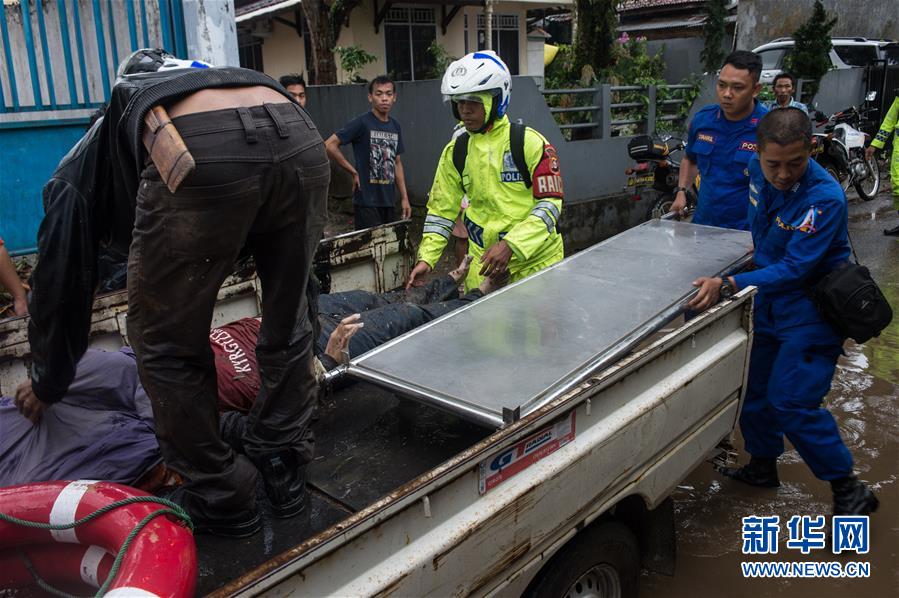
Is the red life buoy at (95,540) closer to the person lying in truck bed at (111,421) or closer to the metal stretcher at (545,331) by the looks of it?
the person lying in truck bed at (111,421)

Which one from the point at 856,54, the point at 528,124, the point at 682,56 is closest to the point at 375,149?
the point at 528,124

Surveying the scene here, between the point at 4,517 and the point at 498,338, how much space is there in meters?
1.67

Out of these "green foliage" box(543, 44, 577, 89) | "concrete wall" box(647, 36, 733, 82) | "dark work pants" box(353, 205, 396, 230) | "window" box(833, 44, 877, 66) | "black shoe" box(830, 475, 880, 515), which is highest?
"concrete wall" box(647, 36, 733, 82)

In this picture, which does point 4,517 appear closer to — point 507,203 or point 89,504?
point 89,504

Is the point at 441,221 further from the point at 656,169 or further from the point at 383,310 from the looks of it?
the point at 656,169

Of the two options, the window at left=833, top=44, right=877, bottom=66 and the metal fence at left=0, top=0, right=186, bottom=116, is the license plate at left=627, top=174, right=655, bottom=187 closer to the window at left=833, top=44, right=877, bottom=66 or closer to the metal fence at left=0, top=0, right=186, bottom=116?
the metal fence at left=0, top=0, right=186, bottom=116

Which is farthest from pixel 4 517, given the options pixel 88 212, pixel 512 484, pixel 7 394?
pixel 7 394

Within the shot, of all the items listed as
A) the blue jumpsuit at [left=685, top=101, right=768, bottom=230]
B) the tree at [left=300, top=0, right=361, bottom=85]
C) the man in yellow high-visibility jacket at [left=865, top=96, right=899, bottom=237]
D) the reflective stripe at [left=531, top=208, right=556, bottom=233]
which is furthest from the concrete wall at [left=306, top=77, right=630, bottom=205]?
the reflective stripe at [left=531, top=208, right=556, bottom=233]

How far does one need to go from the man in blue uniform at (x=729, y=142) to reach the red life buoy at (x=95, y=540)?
11.5 ft

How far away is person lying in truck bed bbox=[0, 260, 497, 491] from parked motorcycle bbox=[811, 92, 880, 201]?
8.75 metres

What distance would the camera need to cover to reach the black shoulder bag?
2.92m

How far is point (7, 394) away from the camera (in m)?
2.90

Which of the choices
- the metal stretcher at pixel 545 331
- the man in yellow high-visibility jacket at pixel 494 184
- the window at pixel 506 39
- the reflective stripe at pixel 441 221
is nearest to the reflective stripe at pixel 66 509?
the metal stretcher at pixel 545 331

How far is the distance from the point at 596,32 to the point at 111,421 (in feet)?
30.8
